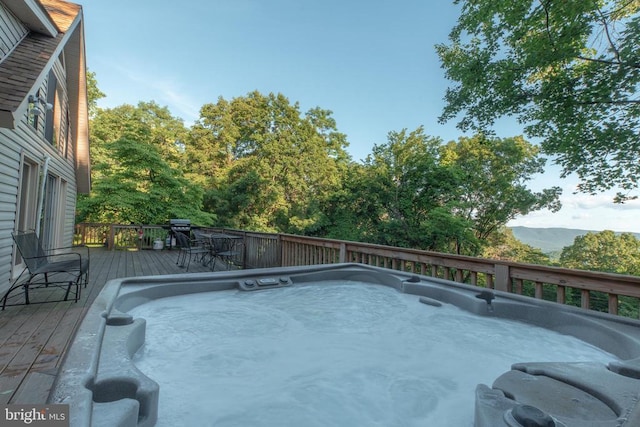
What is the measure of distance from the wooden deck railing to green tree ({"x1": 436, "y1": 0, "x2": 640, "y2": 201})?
3.14 m

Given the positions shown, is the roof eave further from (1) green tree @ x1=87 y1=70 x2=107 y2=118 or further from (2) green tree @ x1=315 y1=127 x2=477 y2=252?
(1) green tree @ x1=87 y1=70 x2=107 y2=118

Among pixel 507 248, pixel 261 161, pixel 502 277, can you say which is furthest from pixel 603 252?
pixel 261 161

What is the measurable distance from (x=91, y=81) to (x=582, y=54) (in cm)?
1881

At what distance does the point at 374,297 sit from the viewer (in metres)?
3.18

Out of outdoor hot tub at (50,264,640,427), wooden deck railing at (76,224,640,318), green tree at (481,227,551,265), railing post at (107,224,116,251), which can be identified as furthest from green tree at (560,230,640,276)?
railing post at (107,224,116,251)

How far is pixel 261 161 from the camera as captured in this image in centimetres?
1535

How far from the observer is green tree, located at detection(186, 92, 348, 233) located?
14.6 meters

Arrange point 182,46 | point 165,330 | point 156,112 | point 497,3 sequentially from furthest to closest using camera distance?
point 156,112, point 182,46, point 497,3, point 165,330

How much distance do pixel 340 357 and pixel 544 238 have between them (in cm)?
1423

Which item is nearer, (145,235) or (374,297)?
(374,297)

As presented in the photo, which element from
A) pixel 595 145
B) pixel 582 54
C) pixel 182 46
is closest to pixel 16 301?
pixel 182 46

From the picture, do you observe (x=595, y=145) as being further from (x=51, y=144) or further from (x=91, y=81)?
(x=91, y=81)

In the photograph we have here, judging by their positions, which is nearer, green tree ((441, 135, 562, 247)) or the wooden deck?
the wooden deck

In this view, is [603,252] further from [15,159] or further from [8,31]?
[8,31]
